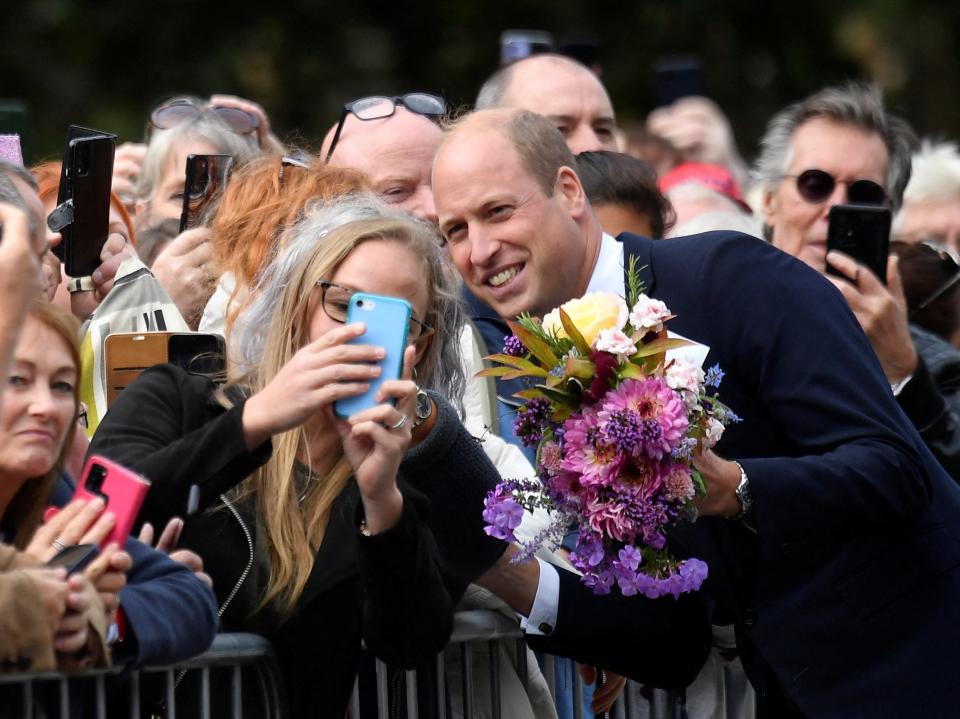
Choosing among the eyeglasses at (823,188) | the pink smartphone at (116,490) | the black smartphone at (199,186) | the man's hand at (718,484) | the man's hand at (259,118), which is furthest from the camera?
the man's hand at (259,118)

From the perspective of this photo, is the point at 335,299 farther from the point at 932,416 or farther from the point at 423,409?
the point at 932,416

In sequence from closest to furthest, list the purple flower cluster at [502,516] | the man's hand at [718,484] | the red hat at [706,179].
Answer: the purple flower cluster at [502,516] < the man's hand at [718,484] < the red hat at [706,179]

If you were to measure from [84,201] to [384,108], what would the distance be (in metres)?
1.36

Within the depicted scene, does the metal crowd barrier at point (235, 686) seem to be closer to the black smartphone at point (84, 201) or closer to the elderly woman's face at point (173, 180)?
the black smartphone at point (84, 201)

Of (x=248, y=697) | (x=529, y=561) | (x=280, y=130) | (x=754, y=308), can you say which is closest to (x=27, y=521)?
(x=248, y=697)

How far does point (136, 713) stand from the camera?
3.71 metres

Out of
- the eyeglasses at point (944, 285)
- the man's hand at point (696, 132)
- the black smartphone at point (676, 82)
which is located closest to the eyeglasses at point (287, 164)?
the eyeglasses at point (944, 285)

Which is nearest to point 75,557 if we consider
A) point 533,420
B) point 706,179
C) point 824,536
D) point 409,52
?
point 533,420

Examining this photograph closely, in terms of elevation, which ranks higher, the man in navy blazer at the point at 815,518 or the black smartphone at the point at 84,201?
the black smartphone at the point at 84,201

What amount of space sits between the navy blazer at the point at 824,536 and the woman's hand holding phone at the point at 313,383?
3.17ft

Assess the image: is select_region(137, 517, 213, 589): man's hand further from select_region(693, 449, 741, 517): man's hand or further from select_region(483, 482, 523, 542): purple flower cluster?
select_region(693, 449, 741, 517): man's hand

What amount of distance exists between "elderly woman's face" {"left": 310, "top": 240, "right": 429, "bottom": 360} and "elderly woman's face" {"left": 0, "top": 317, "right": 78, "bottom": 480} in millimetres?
555

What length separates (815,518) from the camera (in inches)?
163

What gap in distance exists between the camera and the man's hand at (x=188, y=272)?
16.3ft
